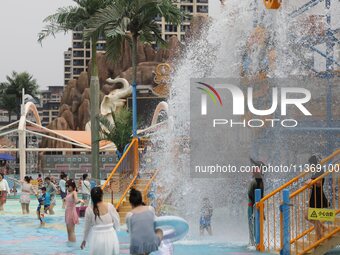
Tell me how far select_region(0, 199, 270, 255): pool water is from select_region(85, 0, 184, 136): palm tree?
21.2 feet

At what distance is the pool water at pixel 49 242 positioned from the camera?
1310 cm

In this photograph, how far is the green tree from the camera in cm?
9331

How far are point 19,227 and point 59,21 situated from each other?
1174cm

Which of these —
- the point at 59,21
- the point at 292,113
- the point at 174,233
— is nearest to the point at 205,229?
the point at 292,113

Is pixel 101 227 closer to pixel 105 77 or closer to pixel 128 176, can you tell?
pixel 128 176

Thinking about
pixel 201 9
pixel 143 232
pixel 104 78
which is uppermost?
pixel 201 9

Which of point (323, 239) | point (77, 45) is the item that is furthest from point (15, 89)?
point (323, 239)

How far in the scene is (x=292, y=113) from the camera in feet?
51.1

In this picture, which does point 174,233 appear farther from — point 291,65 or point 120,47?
point 120,47

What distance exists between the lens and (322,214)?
10859 millimetres

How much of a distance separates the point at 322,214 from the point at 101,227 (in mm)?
3847

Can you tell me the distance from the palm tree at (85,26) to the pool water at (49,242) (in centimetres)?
Result: 501

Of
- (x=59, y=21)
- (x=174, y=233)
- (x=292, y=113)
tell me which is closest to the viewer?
(x=174, y=233)

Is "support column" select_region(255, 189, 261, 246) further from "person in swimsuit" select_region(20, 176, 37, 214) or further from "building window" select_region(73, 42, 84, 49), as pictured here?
"building window" select_region(73, 42, 84, 49)
